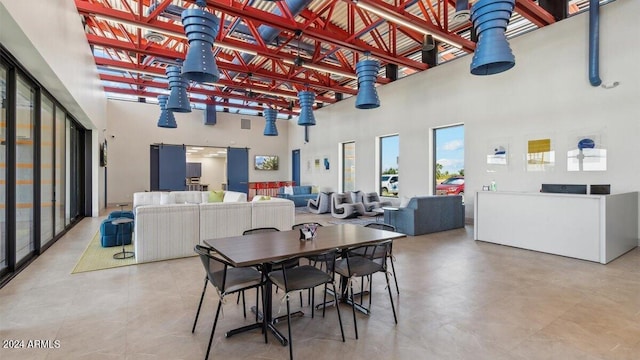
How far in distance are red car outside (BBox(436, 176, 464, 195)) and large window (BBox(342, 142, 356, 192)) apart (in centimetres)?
389

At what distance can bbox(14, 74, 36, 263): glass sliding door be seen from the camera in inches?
159

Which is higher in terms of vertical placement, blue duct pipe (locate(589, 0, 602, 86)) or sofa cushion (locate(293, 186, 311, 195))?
blue duct pipe (locate(589, 0, 602, 86))

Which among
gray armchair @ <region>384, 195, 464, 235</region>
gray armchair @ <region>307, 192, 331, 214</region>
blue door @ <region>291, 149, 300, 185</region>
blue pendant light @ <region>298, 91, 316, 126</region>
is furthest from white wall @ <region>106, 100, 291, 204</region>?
gray armchair @ <region>384, 195, 464, 235</region>

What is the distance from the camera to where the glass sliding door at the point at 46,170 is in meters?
4.97

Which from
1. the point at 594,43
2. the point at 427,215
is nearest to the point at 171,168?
the point at 427,215

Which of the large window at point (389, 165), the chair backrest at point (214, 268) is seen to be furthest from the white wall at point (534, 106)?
the chair backrest at point (214, 268)

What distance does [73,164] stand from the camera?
744 cm

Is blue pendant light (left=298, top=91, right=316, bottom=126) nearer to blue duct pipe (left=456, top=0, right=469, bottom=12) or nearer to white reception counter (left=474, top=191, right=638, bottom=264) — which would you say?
blue duct pipe (left=456, top=0, right=469, bottom=12)

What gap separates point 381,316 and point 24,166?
16.3ft

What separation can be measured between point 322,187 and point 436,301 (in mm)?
10014

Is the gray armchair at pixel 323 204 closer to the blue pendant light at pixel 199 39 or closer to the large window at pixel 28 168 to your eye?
the large window at pixel 28 168

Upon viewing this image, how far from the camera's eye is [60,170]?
612 cm

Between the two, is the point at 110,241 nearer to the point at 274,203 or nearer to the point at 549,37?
the point at 274,203

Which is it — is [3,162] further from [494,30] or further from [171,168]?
[171,168]
